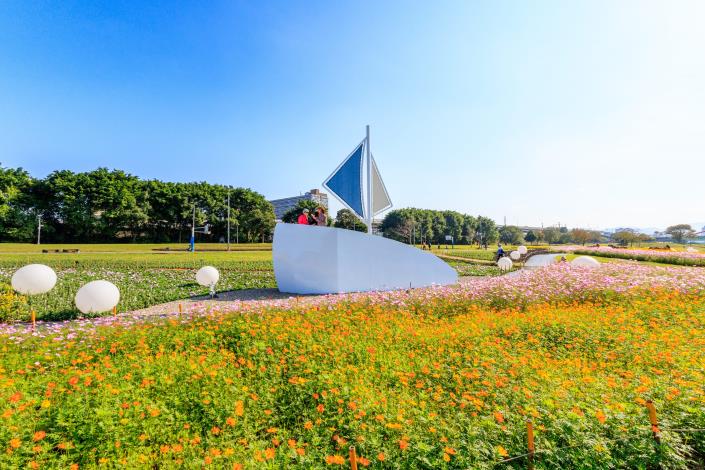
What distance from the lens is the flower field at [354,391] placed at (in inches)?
108

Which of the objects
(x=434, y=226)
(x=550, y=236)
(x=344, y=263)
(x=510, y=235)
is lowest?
(x=344, y=263)

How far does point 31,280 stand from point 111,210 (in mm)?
41153

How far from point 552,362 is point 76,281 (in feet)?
48.0

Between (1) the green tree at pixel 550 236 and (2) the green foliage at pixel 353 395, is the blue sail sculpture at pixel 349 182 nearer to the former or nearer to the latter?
(2) the green foliage at pixel 353 395

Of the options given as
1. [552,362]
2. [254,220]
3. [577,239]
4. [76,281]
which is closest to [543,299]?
[552,362]

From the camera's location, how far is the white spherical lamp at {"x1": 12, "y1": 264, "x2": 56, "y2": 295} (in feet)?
30.1

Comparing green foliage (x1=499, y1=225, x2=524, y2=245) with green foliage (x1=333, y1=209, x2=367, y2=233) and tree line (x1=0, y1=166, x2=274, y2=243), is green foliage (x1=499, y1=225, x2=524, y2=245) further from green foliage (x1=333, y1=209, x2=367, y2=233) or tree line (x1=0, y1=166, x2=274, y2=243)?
tree line (x1=0, y1=166, x2=274, y2=243)

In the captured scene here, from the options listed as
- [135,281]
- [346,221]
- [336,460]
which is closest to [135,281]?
[135,281]

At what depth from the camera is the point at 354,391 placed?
3.60 metres

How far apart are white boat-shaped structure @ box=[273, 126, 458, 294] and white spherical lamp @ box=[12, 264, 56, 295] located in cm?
602

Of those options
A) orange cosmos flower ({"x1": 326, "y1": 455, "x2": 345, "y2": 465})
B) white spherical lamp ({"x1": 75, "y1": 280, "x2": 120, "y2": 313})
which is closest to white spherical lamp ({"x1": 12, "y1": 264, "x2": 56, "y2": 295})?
white spherical lamp ({"x1": 75, "y1": 280, "x2": 120, "y2": 313})

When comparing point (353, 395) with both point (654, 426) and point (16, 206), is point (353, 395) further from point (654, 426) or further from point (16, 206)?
point (16, 206)

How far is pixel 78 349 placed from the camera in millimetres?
5051

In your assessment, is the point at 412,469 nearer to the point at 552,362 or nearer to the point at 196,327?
the point at 552,362
